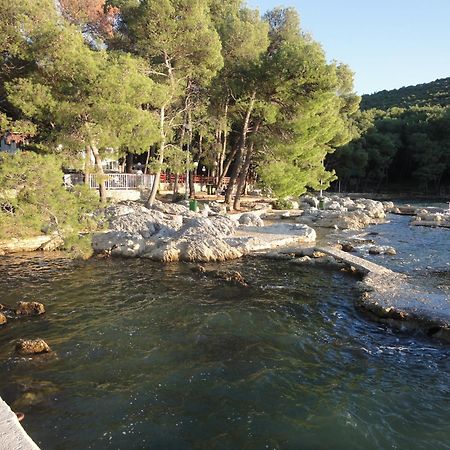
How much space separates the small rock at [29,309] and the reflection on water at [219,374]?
22 centimetres

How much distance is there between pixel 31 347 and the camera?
7.55m

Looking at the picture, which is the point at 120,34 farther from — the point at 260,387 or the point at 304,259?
the point at 260,387

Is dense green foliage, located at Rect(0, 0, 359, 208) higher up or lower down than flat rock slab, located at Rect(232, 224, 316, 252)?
higher up

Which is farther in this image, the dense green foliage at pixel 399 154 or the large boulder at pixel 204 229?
Result: the dense green foliage at pixel 399 154

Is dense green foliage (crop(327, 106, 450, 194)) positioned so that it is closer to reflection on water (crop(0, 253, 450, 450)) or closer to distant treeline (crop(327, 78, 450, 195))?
distant treeline (crop(327, 78, 450, 195))

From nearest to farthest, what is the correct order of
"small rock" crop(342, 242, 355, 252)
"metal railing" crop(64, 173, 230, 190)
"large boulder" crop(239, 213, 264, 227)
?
"small rock" crop(342, 242, 355, 252) → "large boulder" crop(239, 213, 264, 227) → "metal railing" crop(64, 173, 230, 190)

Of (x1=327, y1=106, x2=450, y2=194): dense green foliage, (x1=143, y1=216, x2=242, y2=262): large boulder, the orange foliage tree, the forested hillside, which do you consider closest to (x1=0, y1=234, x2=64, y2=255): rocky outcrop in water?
(x1=143, y1=216, x2=242, y2=262): large boulder

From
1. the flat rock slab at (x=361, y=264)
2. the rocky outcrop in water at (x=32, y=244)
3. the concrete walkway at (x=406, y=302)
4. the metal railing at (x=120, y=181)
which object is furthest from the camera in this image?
the metal railing at (x=120, y=181)

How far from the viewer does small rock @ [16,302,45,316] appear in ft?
30.8

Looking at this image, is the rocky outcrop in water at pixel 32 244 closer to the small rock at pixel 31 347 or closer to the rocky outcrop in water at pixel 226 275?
the rocky outcrop in water at pixel 226 275

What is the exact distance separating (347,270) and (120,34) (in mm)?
18083

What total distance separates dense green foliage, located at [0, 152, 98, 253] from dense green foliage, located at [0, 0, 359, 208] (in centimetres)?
640

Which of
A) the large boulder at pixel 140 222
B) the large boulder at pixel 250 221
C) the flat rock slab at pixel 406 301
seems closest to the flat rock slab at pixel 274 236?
the large boulder at pixel 250 221

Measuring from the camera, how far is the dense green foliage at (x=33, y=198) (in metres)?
8.83
